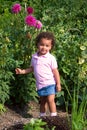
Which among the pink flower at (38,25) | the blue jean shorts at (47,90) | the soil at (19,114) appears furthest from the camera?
the pink flower at (38,25)

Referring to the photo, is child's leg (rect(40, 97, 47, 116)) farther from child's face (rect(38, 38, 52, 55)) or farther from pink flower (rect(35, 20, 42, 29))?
pink flower (rect(35, 20, 42, 29))

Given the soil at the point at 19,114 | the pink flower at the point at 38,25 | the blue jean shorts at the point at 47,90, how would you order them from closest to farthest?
the soil at the point at 19,114
the blue jean shorts at the point at 47,90
the pink flower at the point at 38,25

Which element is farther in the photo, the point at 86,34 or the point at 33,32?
the point at 86,34

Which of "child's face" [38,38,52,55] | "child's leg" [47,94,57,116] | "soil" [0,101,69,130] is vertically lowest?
"soil" [0,101,69,130]

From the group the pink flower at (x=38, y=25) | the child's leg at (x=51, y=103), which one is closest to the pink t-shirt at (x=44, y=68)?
the child's leg at (x=51, y=103)

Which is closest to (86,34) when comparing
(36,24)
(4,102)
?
(36,24)

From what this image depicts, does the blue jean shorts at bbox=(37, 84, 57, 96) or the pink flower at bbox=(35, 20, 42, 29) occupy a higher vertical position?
the pink flower at bbox=(35, 20, 42, 29)

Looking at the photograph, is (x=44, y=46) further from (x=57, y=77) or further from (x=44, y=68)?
(x=57, y=77)

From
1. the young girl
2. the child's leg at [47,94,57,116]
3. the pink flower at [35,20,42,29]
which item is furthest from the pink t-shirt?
the pink flower at [35,20,42,29]

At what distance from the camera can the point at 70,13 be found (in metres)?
9.22

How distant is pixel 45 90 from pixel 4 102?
62 centimetres

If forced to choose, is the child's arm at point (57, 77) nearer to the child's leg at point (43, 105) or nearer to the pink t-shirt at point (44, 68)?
the pink t-shirt at point (44, 68)

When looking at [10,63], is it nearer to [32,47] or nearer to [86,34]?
[32,47]

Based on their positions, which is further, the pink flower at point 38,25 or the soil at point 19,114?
the pink flower at point 38,25
